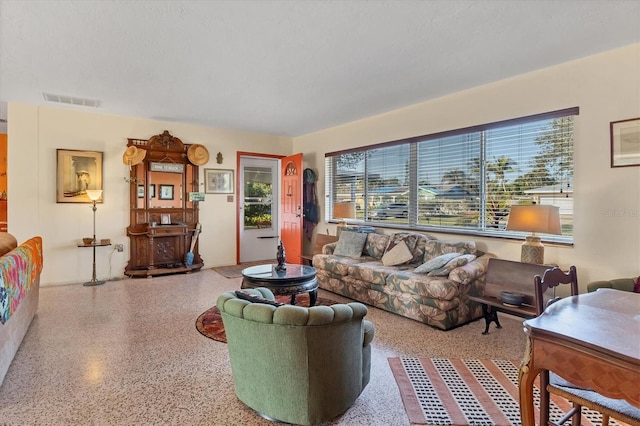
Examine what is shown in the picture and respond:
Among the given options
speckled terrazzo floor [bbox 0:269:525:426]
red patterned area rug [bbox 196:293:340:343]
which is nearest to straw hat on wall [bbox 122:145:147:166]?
speckled terrazzo floor [bbox 0:269:525:426]

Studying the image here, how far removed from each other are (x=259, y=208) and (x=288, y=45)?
4.65 metres

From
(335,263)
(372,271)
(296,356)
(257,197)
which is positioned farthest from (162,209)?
(296,356)

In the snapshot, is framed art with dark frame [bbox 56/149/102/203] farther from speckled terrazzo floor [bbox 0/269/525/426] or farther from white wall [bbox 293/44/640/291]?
white wall [bbox 293/44/640/291]

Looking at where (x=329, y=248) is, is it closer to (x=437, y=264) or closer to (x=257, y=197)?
(x=437, y=264)

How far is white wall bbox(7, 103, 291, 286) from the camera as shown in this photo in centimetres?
472

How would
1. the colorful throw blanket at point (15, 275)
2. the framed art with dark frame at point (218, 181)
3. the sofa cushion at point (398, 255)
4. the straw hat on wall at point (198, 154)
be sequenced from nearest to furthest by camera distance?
the colorful throw blanket at point (15, 275)
the sofa cushion at point (398, 255)
the straw hat on wall at point (198, 154)
the framed art with dark frame at point (218, 181)

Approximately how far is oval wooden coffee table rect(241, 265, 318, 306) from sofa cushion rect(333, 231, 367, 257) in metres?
1.38

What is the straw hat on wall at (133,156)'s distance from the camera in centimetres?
521

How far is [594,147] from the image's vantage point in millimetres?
3088

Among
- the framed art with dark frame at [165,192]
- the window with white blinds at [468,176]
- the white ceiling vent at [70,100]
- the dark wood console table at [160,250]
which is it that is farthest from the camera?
the framed art with dark frame at [165,192]

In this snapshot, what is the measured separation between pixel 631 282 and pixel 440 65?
2525mm

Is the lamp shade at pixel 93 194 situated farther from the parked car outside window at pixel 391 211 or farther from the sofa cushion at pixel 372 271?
the parked car outside window at pixel 391 211

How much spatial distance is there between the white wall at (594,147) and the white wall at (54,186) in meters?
5.19

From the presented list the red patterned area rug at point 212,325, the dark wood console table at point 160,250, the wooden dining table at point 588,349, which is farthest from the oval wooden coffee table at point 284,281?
the dark wood console table at point 160,250
